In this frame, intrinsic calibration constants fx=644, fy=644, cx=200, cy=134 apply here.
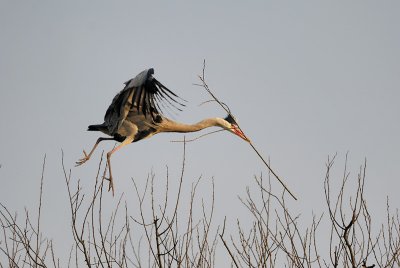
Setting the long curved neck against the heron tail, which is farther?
the long curved neck

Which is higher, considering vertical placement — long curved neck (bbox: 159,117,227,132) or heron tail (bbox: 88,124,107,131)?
long curved neck (bbox: 159,117,227,132)

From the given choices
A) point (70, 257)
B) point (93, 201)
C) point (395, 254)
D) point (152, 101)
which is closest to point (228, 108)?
point (93, 201)

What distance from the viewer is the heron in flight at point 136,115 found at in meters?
7.53

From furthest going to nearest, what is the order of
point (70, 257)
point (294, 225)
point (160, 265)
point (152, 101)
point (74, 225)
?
point (152, 101)
point (70, 257)
point (294, 225)
point (74, 225)
point (160, 265)

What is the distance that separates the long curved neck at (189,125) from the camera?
8312 millimetres

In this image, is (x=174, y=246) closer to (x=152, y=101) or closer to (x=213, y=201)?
(x=213, y=201)

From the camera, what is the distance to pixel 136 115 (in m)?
8.01

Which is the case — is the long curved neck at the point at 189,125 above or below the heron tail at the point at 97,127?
above

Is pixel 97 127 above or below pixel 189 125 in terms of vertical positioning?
below

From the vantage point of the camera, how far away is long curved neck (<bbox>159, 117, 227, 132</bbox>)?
8.31 m

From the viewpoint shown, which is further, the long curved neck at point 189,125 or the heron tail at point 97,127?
the long curved neck at point 189,125

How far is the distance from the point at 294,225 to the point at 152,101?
2949 mm

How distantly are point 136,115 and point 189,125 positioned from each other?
1015 millimetres

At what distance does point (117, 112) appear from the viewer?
7.91m
